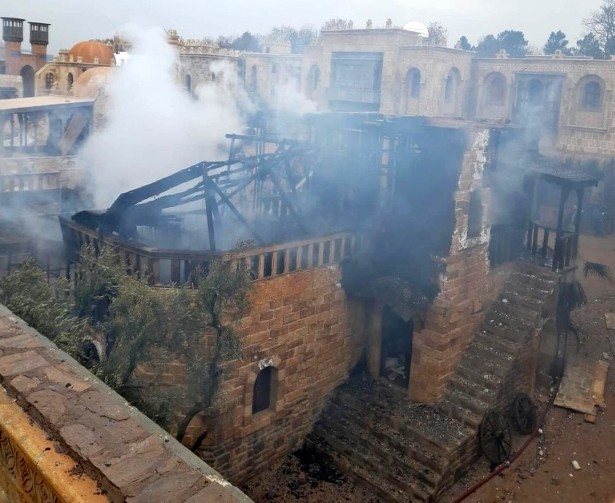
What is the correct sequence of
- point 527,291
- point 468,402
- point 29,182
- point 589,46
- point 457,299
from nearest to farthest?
1. point 468,402
2. point 457,299
3. point 527,291
4. point 29,182
5. point 589,46

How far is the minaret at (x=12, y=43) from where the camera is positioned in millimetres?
41781

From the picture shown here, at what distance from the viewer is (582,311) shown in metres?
18.1

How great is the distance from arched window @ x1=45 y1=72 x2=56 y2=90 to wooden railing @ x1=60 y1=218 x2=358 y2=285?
87.6 ft

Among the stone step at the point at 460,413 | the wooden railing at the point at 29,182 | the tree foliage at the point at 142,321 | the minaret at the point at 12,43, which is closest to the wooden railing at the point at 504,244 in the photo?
the stone step at the point at 460,413

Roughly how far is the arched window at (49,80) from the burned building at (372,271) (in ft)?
84.0

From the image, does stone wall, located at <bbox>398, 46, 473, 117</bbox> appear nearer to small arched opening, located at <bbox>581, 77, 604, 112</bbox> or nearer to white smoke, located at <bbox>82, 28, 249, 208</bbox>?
small arched opening, located at <bbox>581, 77, 604, 112</bbox>

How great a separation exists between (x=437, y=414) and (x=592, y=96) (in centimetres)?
2147

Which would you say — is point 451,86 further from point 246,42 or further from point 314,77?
point 246,42

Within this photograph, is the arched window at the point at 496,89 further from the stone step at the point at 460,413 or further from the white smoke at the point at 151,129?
the stone step at the point at 460,413

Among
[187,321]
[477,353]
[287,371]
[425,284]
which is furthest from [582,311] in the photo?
[187,321]

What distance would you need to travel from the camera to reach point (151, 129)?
665 inches

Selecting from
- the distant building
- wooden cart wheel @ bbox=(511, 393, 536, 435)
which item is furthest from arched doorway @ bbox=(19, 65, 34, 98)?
wooden cart wheel @ bbox=(511, 393, 536, 435)

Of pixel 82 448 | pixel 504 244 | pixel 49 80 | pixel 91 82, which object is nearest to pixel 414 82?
pixel 91 82

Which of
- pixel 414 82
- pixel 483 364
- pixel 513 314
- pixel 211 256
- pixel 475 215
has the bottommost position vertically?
pixel 483 364
